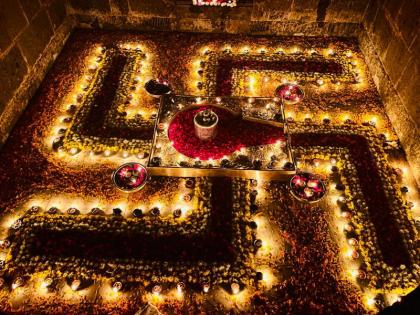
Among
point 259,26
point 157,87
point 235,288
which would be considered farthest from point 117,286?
point 259,26

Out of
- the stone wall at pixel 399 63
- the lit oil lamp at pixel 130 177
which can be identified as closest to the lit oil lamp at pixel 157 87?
the lit oil lamp at pixel 130 177

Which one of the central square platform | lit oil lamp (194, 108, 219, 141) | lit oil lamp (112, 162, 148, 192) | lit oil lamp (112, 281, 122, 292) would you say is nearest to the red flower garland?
the central square platform

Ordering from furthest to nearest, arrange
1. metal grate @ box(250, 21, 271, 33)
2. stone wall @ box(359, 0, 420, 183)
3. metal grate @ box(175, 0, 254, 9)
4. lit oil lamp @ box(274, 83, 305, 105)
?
metal grate @ box(250, 21, 271, 33)
metal grate @ box(175, 0, 254, 9)
lit oil lamp @ box(274, 83, 305, 105)
stone wall @ box(359, 0, 420, 183)

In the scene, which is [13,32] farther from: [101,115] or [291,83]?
[291,83]

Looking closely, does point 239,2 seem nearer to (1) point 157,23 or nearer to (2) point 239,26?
(2) point 239,26

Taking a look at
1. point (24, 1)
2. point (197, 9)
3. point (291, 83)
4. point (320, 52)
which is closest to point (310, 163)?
point (291, 83)

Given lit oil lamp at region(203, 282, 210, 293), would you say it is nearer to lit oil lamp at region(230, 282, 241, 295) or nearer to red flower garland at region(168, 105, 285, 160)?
lit oil lamp at region(230, 282, 241, 295)
